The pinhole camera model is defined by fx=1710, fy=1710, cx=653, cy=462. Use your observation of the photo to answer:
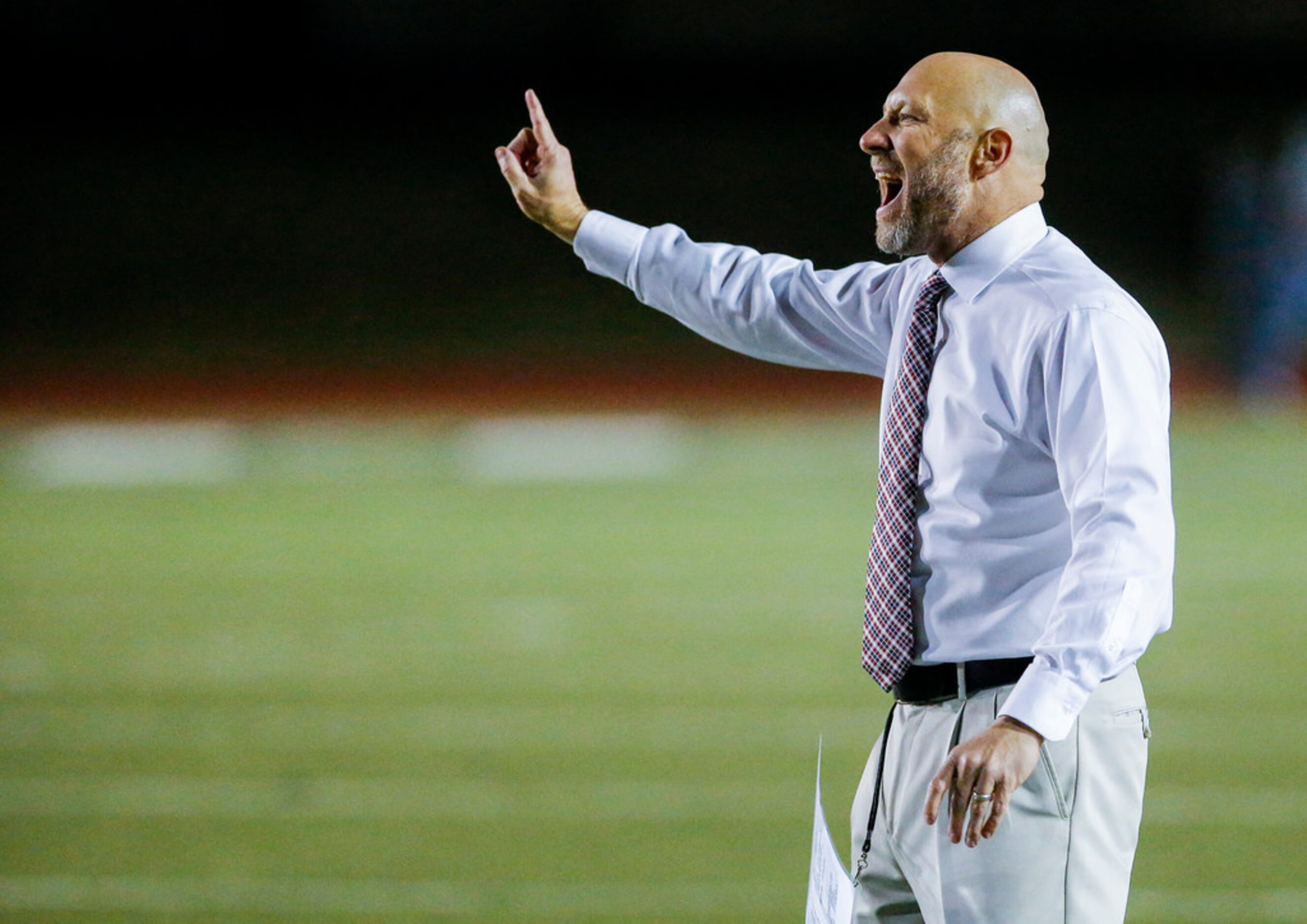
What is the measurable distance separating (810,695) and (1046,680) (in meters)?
3.54

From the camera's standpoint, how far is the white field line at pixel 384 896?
356 centimetres

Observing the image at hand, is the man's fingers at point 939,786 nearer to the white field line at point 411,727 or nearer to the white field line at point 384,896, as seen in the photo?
the white field line at point 384,896

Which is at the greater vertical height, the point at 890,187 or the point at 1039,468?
the point at 890,187

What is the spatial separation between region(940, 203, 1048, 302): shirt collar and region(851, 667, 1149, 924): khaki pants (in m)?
0.48

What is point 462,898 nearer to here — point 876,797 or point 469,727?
point 469,727

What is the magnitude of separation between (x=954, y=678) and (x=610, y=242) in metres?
0.88

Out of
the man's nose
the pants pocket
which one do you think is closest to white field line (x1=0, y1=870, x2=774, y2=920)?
the pants pocket

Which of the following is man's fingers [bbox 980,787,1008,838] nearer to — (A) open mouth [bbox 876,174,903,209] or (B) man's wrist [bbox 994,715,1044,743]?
(B) man's wrist [bbox 994,715,1044,743]

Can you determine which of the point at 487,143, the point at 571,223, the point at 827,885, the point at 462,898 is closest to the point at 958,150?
the point at 571,223

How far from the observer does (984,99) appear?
202 cm

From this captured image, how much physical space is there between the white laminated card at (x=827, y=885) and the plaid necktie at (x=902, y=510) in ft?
0.60

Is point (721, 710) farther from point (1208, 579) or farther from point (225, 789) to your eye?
point (1208, 579)

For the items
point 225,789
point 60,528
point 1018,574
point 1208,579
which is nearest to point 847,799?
point 225,789

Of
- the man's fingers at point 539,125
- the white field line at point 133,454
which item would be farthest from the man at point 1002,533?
the white field line at point 133,454
